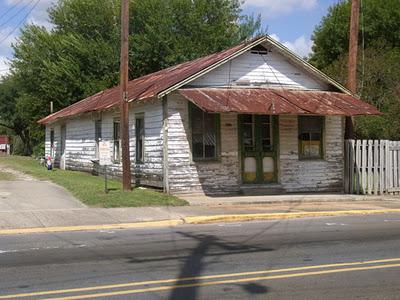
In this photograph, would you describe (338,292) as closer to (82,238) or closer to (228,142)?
(82,238)

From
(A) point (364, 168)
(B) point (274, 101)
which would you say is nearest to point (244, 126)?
(B) point (274, 101)

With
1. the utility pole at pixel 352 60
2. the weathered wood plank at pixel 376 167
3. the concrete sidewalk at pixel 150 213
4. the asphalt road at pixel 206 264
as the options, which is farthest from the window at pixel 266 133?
the asphalt road at pixel 206 264

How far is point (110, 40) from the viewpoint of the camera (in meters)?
40.7

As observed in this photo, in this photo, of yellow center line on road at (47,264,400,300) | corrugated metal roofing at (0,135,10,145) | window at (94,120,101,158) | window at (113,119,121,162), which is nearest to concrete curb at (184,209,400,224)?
yellow center line on road at (47,264,400,300)

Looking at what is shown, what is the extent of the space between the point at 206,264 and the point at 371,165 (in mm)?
12675

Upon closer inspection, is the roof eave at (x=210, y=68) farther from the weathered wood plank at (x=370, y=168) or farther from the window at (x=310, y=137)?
the weathered wood plank at (x=370, y=168)

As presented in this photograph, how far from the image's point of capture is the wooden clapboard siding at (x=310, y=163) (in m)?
19.1

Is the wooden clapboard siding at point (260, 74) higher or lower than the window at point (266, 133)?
higher

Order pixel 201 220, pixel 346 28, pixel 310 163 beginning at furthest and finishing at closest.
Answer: pixel 346 28 → pixel 310 163 → pixel 201 220

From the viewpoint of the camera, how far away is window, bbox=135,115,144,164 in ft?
64.7

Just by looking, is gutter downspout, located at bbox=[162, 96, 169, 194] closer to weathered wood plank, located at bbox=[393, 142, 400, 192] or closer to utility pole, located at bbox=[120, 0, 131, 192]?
utility pole, located at bbox=[120, 0, 131, 192]

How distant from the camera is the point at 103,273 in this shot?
25.2 feet

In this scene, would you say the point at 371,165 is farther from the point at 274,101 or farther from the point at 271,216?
the point at 271,216

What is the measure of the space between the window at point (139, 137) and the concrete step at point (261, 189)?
143 inches
